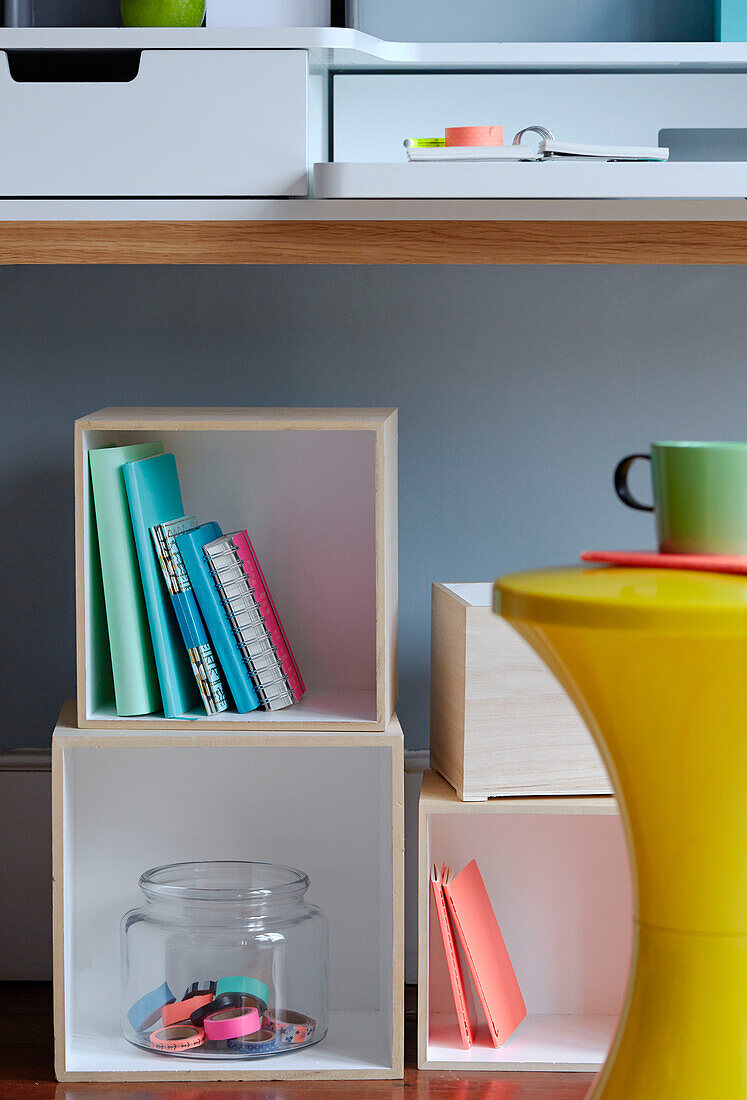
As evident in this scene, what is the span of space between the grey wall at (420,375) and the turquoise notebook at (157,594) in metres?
0.29

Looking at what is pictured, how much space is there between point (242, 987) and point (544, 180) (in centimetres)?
94

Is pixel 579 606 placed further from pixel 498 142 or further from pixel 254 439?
pixel 254 439

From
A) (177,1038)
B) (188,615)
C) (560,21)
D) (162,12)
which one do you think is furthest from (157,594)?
(560,21)

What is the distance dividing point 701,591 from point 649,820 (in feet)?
0.52

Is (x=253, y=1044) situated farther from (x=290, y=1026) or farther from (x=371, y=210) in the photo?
(x=371, y=210)

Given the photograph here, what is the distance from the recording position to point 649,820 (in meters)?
0.71

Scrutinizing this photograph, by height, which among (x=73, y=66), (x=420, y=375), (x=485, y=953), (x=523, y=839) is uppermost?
(x=73, y=66)

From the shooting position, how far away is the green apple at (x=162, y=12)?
127 cm

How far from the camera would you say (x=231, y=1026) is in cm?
132

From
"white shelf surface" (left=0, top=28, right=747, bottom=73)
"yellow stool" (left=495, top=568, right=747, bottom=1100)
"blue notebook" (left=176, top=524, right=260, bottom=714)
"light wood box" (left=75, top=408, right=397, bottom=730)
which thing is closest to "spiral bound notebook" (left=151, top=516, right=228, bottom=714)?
"blue notebook" (left=176, top=524, right=260, bottom=714)

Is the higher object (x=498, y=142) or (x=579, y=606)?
(x=498, y=142)

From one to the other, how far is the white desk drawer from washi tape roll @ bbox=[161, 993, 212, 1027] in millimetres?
892

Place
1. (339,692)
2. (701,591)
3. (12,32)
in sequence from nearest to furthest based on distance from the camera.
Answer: (701,591), (12,32), (339,692)

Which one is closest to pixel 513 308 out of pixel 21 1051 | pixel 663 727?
pixel 663 727
